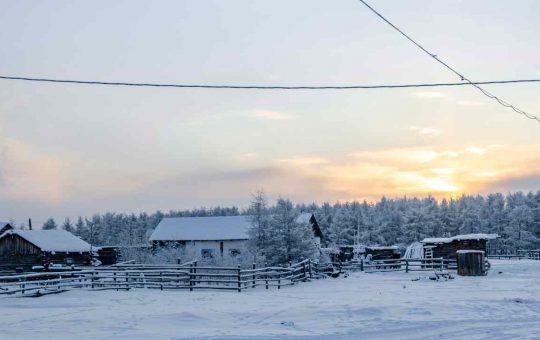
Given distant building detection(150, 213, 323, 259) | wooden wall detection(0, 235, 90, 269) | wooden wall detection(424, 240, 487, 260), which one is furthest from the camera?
distant building detection(150, 213, 323, 259)

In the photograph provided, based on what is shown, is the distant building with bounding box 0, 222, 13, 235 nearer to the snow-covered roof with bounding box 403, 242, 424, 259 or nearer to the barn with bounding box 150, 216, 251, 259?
the barn with bounding box 150, 216, 251, 259

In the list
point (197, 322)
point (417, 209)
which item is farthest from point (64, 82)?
point (417, 209)

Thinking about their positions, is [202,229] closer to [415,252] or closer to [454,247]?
[415,252]

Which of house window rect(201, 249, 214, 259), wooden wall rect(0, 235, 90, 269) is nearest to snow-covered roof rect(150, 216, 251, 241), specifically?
house window rect(201, 249, 214, 259)

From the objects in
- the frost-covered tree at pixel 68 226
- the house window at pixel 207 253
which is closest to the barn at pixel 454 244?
the house window at pixel 207 253

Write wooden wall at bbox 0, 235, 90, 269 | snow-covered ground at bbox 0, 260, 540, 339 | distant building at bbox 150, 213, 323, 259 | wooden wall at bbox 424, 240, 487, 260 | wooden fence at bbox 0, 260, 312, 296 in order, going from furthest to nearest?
distant building at bbox 150, 213, 323, 259, wooden wall at bbox 424, 240, 487, 260, wooden wall at bbox 0, 235, 90, 269, wooden fence at bbox 0, 260, 312, 296, snow-covered ground at bbox 0, 260, 540, 339

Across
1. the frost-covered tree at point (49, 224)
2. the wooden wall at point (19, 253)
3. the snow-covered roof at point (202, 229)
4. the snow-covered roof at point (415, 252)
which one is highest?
the frost-covered tree at point (49, 224)

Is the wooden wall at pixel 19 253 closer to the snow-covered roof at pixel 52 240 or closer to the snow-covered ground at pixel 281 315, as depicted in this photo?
the snow-covered roof at pixel 52 240

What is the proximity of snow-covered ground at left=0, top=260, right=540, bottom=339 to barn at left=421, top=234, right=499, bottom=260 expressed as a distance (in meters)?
28.2

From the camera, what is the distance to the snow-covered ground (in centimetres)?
1443

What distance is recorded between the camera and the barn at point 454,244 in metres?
53.1

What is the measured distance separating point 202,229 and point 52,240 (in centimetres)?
1727

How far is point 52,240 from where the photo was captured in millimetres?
53156

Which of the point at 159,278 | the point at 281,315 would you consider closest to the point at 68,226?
the point at 159,278
